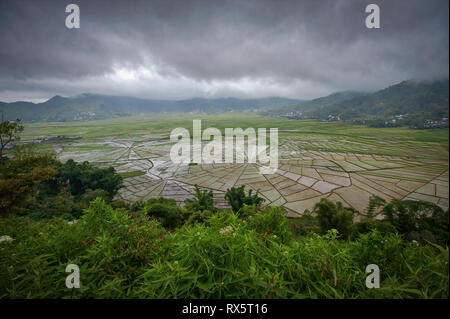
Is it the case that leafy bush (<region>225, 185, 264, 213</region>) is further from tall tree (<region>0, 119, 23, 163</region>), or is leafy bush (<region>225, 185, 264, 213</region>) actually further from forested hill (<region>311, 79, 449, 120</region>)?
tall tree (<region>0, 119, 23, 163</region>)

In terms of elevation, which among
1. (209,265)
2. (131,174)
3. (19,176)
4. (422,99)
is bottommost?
(131,174)

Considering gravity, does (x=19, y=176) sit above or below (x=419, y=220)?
above

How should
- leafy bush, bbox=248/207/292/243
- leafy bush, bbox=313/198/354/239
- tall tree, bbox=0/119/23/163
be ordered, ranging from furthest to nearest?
leafy bush, bbox=313/198/354/239, tall tree, bbox=0/119/23/163, leafy bush, bbox=248/207/292/243

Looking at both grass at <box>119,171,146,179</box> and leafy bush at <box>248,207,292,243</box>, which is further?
grass at <box>119,171,146,179</box>

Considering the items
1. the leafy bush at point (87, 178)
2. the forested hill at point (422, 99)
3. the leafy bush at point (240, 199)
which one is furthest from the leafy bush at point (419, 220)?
the leafy bush at point (87, 178)

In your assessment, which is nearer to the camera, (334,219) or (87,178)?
(334,219)

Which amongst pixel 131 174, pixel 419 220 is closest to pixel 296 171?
pixel 419 220

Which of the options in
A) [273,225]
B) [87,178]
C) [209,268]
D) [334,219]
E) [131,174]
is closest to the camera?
[209,268]

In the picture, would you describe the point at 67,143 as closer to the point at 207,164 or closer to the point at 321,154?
the point at 207,164

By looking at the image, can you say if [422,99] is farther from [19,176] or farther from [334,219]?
[19,176]

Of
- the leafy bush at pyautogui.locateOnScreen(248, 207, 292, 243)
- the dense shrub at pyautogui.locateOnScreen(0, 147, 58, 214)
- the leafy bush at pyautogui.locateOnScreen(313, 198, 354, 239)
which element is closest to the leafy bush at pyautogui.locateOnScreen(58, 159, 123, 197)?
the dense shrub at pyautogui.locateOnScreen(0, 147, 58, 214)

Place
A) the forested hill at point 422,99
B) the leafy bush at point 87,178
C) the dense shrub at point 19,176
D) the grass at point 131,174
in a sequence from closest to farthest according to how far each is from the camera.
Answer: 1. the forested hill at point 422,99
2. the dense shrub at point 19,176
3. the leafy bush at point 87,178
4. the grass at point 131,174

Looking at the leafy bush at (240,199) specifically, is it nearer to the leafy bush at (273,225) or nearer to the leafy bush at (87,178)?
the leafy bush at (273,225)
